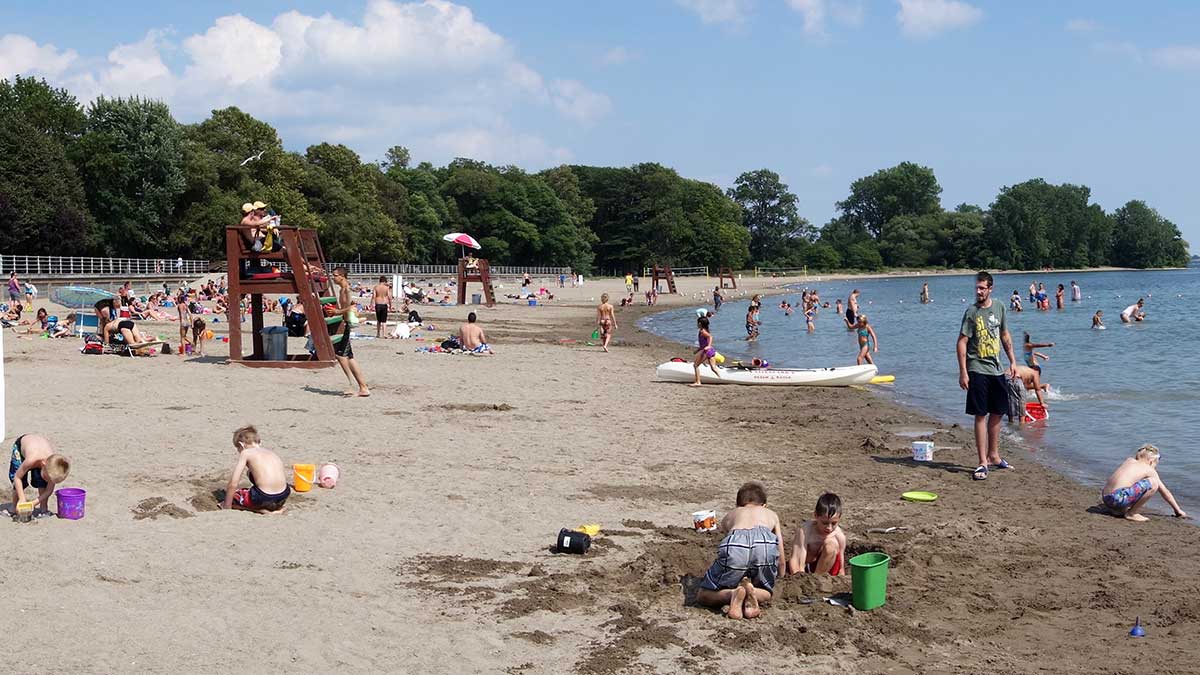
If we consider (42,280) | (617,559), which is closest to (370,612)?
(617,559)

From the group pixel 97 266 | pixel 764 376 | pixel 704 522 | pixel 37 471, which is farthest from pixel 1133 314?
pixel 97 266

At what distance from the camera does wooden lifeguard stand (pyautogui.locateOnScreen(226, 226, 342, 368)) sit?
1677cm

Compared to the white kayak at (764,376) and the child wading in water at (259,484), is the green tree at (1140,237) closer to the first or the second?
the white kayak at (764,376)

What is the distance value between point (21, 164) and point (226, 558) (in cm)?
5690

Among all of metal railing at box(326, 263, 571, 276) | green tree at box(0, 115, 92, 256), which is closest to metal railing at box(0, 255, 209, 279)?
green tree at box(0, 115, 92, 256)

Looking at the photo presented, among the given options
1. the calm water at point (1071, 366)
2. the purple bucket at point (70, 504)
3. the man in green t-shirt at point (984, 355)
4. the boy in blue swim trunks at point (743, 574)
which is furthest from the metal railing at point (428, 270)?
the boy in blue swim trunks at point (743, 574)

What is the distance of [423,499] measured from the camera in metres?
9.08

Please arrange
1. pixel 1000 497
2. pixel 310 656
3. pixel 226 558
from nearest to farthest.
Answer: pixel 310 656, pixel 226 558, pixel 1000 497

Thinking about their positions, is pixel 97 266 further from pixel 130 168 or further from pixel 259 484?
pixel 259 484

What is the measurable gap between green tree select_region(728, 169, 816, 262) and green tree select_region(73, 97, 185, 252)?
89.1 metres

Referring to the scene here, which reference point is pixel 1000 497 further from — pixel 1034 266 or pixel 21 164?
pixel 1034 266

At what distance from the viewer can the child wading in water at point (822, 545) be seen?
23.2ft

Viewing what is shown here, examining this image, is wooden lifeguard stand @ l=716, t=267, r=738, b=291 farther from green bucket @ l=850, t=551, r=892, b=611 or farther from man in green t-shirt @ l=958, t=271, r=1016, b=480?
green bucket @ l=850, t=551, r=892, b=611

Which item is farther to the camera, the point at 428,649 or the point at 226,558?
the point at 226,558
